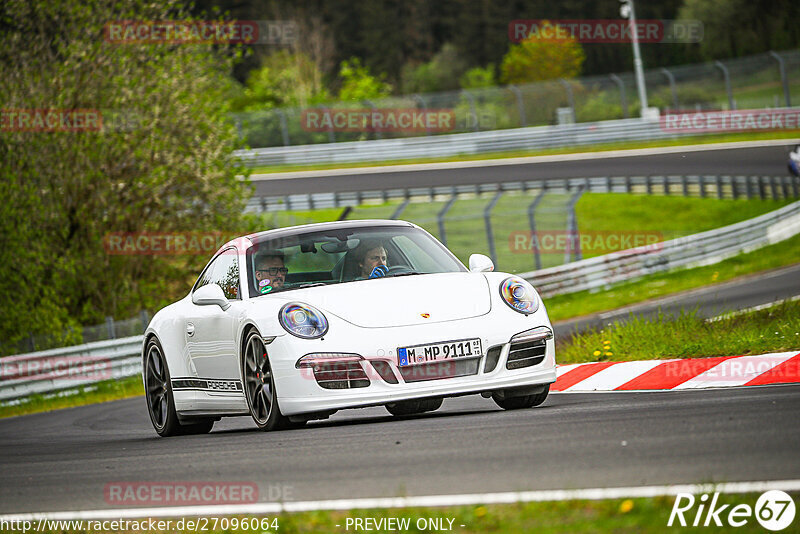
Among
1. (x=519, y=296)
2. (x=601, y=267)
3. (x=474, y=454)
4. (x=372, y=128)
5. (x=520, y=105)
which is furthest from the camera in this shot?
(x=372, y=128)

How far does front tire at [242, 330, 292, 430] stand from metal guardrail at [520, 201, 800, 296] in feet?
53.7

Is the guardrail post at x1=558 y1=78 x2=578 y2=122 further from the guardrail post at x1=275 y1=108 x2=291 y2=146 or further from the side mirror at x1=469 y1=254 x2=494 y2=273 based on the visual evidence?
the side mirror at x1=469 y1=254 x2=494 y2=273

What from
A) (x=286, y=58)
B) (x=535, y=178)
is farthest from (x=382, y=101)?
(x=286, y=58)

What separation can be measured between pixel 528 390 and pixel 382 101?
42.3 meters

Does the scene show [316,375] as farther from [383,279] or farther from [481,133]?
[481,133]

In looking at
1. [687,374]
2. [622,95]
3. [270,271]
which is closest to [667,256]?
[687,374]

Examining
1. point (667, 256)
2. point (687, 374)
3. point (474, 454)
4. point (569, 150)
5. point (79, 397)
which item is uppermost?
point (474, 454)

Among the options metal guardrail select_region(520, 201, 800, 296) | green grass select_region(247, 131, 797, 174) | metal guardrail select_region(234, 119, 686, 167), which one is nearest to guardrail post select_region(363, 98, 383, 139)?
metal guardrail select_region(234, 119, 686, 167)

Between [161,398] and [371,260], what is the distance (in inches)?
87.7

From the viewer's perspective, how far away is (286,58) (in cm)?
7294

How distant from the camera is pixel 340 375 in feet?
25.3

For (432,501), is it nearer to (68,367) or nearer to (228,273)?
(228,273)

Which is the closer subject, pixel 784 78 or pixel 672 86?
pixel 784 78

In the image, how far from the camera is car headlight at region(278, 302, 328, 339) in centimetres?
782
